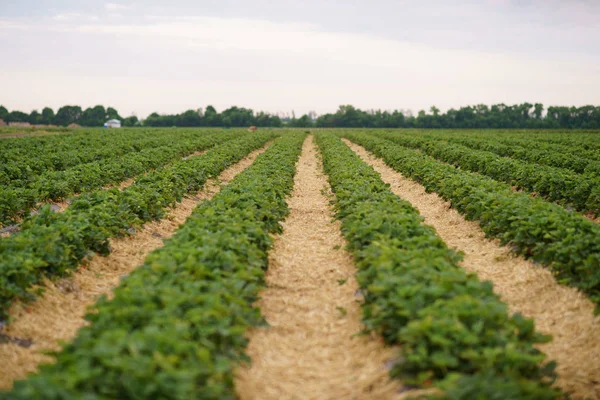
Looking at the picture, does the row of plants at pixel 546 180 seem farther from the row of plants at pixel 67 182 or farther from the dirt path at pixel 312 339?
the row of plants at pixel 67 182

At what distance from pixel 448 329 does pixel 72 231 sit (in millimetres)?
5730

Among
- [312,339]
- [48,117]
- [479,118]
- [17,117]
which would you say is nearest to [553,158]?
[312,339]

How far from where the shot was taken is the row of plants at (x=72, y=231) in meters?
6.15

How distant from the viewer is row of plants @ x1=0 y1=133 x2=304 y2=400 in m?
3.50

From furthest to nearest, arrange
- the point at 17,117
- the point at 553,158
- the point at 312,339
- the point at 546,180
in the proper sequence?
the point at 17,117 < the point at 553,158 < the point at 546,180 < the point at 312,339

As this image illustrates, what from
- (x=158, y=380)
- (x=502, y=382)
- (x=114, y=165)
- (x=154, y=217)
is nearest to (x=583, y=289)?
(x=502, y=382)

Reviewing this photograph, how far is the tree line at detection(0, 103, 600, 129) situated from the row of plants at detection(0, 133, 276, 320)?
3635 inches

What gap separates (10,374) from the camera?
496cm

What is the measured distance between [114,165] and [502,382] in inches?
602

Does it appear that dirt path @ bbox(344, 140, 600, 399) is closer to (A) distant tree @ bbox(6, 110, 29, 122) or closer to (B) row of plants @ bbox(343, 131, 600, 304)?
(B) row of plants @ bbox(343, 131, 600, 304)

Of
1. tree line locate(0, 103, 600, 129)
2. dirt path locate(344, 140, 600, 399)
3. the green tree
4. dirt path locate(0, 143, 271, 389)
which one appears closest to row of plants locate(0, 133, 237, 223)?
dirt path locate(0, 143, 271, 389)

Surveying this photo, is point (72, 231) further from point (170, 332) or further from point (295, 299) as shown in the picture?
point (170, 332)

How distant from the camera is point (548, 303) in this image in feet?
22.4

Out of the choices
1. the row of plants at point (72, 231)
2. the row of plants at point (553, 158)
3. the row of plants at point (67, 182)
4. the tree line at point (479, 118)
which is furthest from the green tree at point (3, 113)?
the row of plants at point (72, 231)
